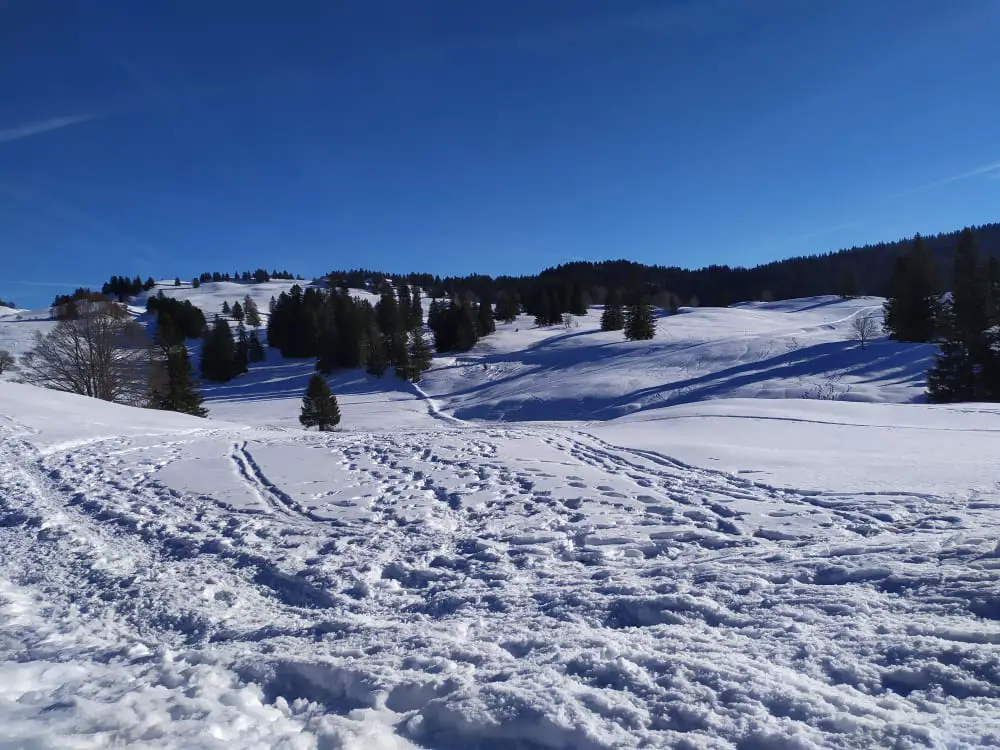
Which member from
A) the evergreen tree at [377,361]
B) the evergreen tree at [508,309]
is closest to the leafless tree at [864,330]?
the evergreen tree at [377,361]

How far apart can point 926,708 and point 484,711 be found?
264 cm

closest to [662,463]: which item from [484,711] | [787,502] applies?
[787,502]

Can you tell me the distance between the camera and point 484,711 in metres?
3.39

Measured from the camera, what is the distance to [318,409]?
105ft

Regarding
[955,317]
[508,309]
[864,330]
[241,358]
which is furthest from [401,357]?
[955,317]

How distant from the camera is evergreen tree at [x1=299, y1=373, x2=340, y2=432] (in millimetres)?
31781

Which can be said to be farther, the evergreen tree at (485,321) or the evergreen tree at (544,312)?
the evergreen tree at (544,312)

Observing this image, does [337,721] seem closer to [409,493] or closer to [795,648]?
[795,648]

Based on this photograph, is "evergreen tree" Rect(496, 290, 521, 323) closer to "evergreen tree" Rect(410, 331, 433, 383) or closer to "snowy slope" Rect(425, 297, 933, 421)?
"snowy slope" Rect(425, 297, 933, 421)

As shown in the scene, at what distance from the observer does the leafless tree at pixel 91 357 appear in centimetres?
2802

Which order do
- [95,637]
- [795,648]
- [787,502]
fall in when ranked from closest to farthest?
[795,648] < [95,637] < [787,502]

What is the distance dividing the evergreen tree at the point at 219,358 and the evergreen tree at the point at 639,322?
148 feet

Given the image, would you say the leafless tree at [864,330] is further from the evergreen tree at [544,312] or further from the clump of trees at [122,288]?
the clump of trees at [122,288]

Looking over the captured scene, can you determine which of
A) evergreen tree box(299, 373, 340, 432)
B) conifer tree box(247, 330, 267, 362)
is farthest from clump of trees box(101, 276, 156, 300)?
evergreen tree box(299, 373, 340, 432)
